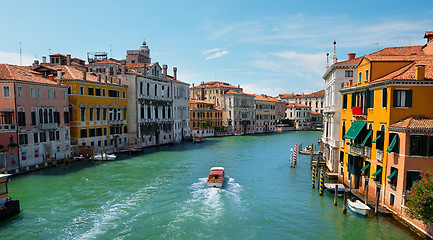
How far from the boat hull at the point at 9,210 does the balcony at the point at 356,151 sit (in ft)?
57.7

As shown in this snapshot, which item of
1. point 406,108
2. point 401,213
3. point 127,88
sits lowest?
point 401,213

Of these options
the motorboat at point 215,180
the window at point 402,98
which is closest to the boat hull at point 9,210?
the motorboat at point 215,180

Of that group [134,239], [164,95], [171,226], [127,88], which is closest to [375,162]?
[171,226]

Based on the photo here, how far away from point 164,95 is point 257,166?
2153 centimetres

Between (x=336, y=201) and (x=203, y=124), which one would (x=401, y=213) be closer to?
(x=336, y=201)

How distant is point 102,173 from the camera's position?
79.9 ft

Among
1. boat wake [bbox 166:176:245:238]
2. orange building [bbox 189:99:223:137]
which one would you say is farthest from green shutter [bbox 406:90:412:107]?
orange building [bbox 189:99:223:137]

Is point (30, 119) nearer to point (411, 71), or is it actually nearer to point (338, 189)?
point (338, 189)

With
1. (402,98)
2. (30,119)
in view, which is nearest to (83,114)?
(30,119)

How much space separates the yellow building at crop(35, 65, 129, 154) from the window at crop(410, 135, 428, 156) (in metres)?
27.4

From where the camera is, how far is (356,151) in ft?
54.2

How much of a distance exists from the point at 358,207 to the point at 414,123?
4571 mm

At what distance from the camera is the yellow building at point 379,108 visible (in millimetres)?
13031

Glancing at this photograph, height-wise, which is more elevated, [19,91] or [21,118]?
[19,91]
